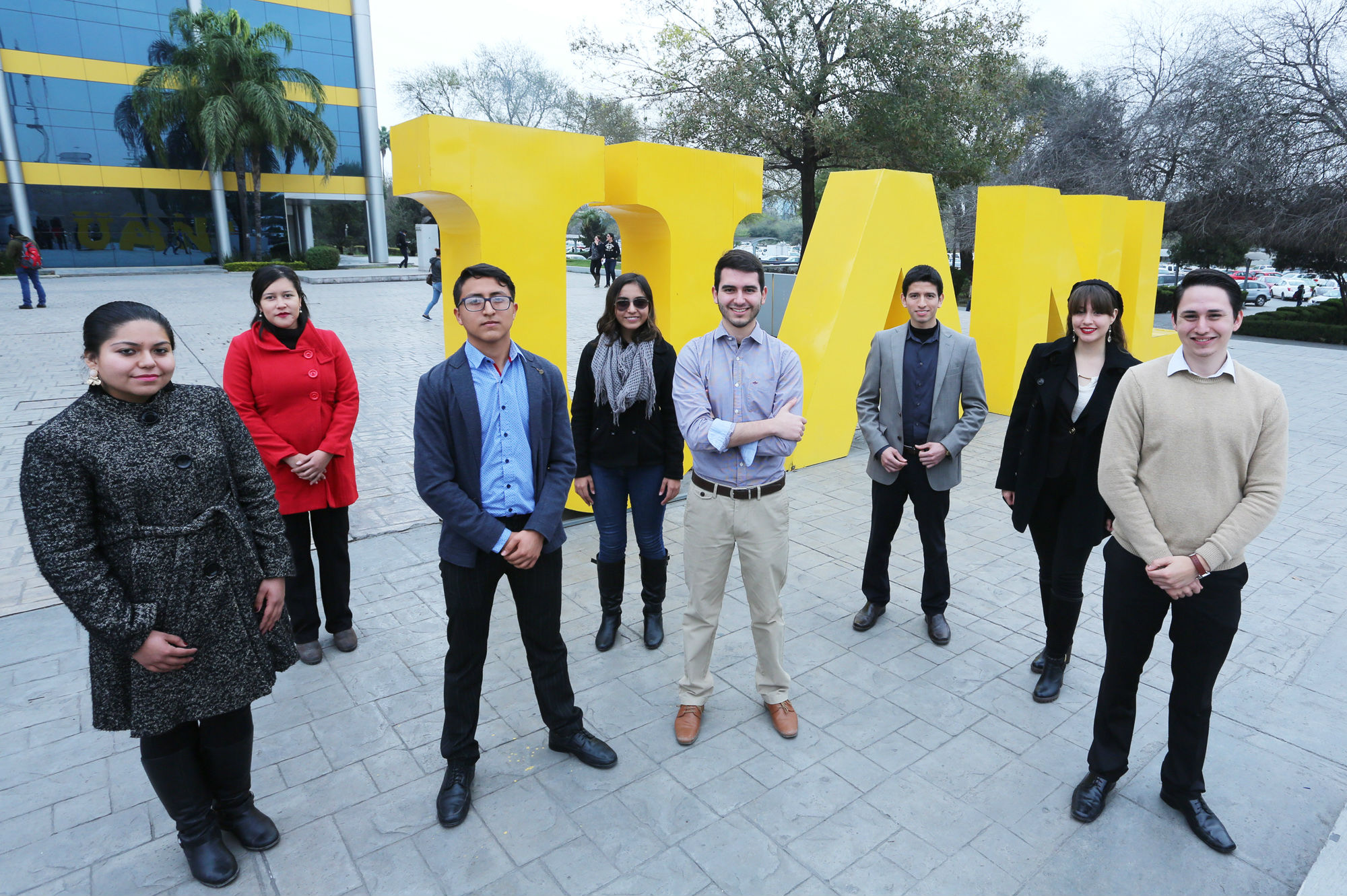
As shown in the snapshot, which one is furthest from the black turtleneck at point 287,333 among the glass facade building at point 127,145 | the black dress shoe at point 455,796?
the glass facade building at point 127,145

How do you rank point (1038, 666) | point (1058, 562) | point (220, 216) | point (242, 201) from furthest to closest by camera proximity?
point (220, 216) < point (242, 201) < point (1038, 666) < point (1058, 562)

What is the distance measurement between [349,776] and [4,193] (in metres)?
37.1

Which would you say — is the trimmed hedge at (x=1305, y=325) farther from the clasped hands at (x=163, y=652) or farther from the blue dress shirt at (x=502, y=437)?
the clasped hands at (x=163, y=652)

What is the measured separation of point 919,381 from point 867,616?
1.37m

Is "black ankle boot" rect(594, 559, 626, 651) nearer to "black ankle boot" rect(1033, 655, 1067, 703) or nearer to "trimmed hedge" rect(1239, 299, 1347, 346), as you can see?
"black ankle boot" rect(1033, 655, 1067, 703)

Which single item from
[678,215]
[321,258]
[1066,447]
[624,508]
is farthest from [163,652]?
[321,258]

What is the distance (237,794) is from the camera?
2.93 meters

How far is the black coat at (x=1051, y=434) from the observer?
368 centimetres

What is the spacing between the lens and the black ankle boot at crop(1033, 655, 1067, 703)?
391 cm

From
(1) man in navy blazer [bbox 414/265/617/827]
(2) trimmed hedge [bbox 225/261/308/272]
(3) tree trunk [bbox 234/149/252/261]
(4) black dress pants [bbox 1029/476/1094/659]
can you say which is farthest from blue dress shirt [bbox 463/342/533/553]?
(3) tree trunk [bbox 234/149/252/261]

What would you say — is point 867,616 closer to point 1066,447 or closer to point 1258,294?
point 1066,447

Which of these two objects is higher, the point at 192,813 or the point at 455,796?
the point at 192,813

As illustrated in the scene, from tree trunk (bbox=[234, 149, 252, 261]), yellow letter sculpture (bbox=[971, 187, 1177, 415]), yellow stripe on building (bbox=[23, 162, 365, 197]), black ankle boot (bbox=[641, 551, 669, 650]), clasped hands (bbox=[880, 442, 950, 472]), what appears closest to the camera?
clasped hands (bbox=[880, 442, 950, 472])

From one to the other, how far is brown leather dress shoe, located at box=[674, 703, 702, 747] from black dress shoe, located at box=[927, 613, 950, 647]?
1.56 m
